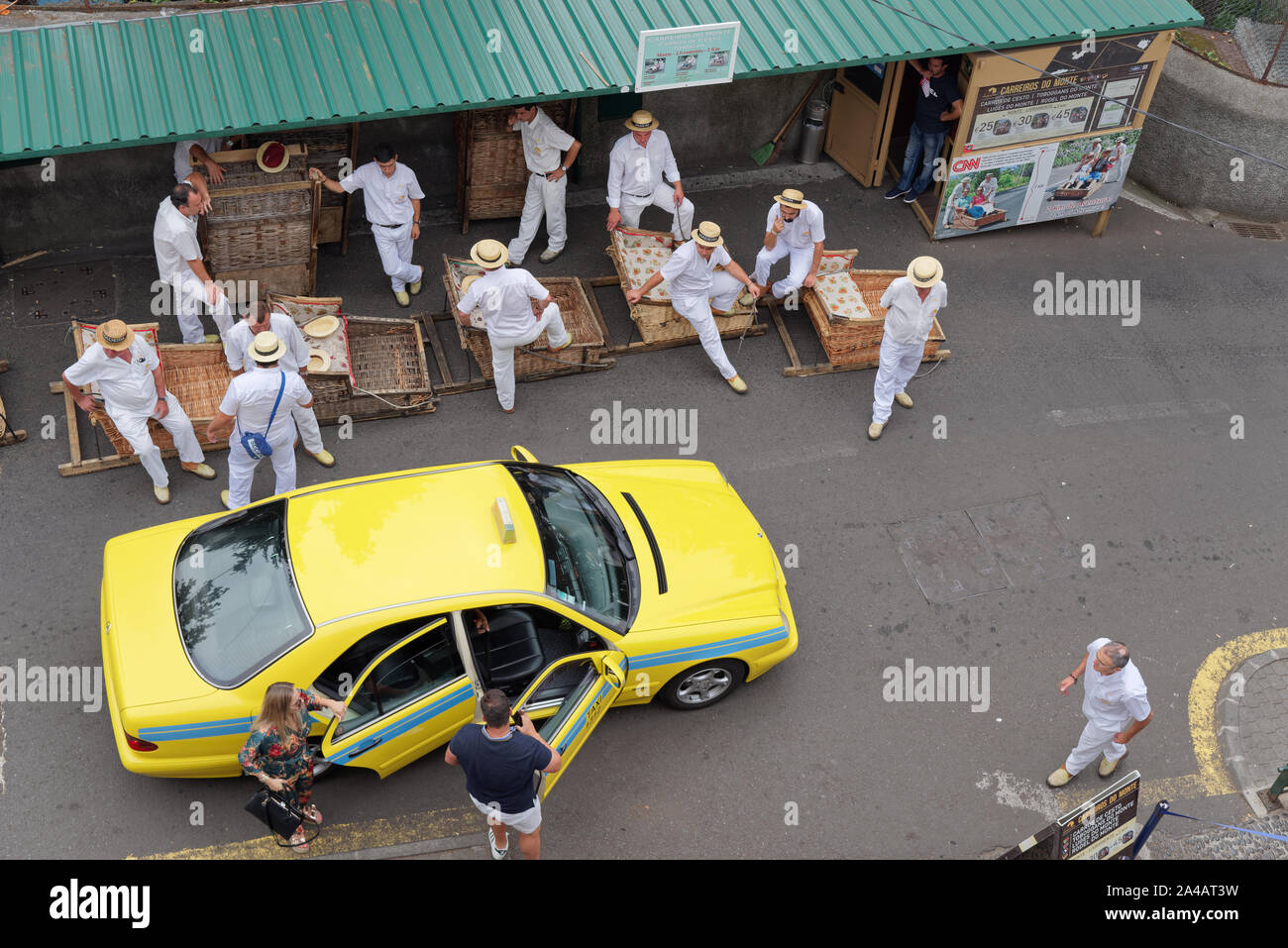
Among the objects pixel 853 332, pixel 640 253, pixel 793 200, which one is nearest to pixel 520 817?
pixel 853 332

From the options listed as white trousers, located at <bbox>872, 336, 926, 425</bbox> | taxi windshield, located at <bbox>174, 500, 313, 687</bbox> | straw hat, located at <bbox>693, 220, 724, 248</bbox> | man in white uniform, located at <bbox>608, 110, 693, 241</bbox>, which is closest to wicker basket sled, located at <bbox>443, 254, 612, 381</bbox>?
man in white uniform, located at <bbox>608, 110, 693, 241</bbox>

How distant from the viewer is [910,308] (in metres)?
9.76

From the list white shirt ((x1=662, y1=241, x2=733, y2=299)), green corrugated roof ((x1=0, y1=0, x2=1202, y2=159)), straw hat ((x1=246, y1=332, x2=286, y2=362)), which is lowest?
straw hat ((x1=246, y1=332, x2=286, y2=362))

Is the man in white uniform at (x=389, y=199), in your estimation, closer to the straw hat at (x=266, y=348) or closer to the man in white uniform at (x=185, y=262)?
the man in white uniform at (x=185, y=262)

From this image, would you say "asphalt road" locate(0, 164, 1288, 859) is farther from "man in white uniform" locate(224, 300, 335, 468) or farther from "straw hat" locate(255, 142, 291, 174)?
"straw hat" locate(255, 142, 291, 174)

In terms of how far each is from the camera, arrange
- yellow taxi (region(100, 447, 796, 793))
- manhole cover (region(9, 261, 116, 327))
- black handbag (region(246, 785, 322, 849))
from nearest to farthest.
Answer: black handbag (region(246, 785, 322, 849)) < yellow taxi (region(100, 447, 796, 793)) < manhole cover (region(9, 261, 116, 327))

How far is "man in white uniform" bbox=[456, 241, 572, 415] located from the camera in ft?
31.3

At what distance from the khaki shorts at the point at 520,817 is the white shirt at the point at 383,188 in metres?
5.84

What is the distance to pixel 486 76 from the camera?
995 centimetres

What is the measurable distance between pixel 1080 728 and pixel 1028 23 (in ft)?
22.7

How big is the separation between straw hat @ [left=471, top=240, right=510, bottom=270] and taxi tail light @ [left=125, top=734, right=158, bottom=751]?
4.59 metres
